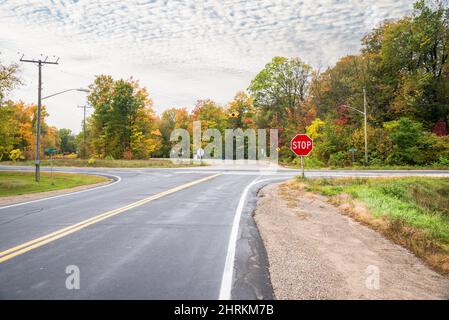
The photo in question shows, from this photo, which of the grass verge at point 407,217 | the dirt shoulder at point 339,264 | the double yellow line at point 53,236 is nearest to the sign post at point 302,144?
the grass verge at point 407,217

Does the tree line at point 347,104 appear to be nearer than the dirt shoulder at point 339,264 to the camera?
No

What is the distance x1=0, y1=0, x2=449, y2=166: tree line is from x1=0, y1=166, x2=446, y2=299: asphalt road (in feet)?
61.0

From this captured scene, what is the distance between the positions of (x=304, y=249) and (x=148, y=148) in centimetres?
5028

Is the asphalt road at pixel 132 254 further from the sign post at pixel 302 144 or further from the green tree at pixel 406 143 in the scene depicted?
the green tree at pixel 406 143

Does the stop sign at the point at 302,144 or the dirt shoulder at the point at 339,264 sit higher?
the stop sign at the point at 302,144

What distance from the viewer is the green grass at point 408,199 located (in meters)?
8.87

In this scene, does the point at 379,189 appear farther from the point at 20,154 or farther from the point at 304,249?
the point at 20,154

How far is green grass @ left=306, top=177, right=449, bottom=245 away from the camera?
8866 mm

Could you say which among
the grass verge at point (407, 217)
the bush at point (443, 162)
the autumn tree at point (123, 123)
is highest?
the autumn tree at point (123, 123)

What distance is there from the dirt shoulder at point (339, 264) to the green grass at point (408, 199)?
1.67 metres

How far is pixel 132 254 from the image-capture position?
554 cm

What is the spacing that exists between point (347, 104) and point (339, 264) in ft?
137

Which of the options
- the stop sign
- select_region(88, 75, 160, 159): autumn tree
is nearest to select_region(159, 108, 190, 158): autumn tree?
select_region(88, 75, 160, 159): autumn tree

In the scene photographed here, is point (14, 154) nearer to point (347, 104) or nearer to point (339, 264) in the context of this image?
point (347, 104)
